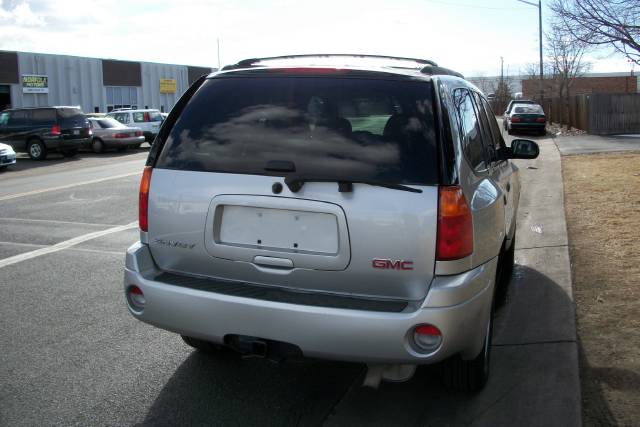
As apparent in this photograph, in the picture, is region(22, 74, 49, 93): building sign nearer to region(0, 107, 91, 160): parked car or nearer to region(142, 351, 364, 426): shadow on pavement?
region(0, 107, 91, 160): parked car

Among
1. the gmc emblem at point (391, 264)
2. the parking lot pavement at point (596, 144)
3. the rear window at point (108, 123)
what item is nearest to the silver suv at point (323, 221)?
the gmc emblem at point (391, 264)

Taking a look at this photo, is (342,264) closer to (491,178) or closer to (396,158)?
(396,158)

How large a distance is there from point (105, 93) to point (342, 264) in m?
54.7

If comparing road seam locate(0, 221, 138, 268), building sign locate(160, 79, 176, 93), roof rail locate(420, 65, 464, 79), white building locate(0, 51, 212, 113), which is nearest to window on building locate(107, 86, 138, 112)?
white building locate(0, 51, 212, 113)

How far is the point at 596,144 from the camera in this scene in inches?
880

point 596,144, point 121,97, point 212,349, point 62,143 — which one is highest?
point 121,97

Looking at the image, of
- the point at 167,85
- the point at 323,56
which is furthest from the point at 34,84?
the point at 323,56

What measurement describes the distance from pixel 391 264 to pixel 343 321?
36 centimetres

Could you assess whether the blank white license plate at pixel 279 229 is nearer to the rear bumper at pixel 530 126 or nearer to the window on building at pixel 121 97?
the rear bumper at pixel 530 126

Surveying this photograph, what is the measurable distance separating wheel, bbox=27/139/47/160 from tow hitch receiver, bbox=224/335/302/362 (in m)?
22.1

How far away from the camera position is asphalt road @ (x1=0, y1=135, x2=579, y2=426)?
144 inches

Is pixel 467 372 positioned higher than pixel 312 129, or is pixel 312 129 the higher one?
pixel 312 129

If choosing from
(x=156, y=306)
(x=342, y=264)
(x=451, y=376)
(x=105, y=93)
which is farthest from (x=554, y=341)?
(x=105, y=93)

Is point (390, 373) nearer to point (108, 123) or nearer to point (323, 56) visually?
point (323, 56)
